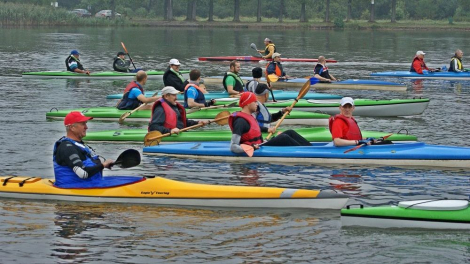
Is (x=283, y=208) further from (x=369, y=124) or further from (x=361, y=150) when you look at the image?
(x=369, y=124)

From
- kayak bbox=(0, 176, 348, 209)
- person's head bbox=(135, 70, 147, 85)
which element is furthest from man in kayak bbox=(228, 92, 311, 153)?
person's head bbox=(135, 70, 147, 85)

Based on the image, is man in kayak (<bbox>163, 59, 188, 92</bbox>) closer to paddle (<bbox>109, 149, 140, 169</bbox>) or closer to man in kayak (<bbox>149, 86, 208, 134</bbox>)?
man in kayak (<bbox>149, 86, 208, 134</bbox>)

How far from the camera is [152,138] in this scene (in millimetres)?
15516

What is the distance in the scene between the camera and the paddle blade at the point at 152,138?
1551cm

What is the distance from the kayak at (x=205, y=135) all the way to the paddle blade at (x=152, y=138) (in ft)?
0.93

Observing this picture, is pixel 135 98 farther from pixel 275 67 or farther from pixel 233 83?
pixel 275 67

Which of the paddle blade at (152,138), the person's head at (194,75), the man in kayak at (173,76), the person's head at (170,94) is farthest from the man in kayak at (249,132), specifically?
the man in kayak at (173,76)

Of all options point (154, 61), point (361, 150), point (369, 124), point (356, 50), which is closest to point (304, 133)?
point (361, 150)

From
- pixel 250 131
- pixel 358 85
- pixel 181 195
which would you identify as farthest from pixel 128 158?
pixel 358 85

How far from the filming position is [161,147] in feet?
49.9

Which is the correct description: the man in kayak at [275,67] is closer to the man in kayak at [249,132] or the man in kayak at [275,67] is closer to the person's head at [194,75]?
the person's head at [194,75]

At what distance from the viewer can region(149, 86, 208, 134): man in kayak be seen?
50.5 ft

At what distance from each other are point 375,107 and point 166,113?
681cm

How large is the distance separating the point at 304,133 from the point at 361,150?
208 cm
